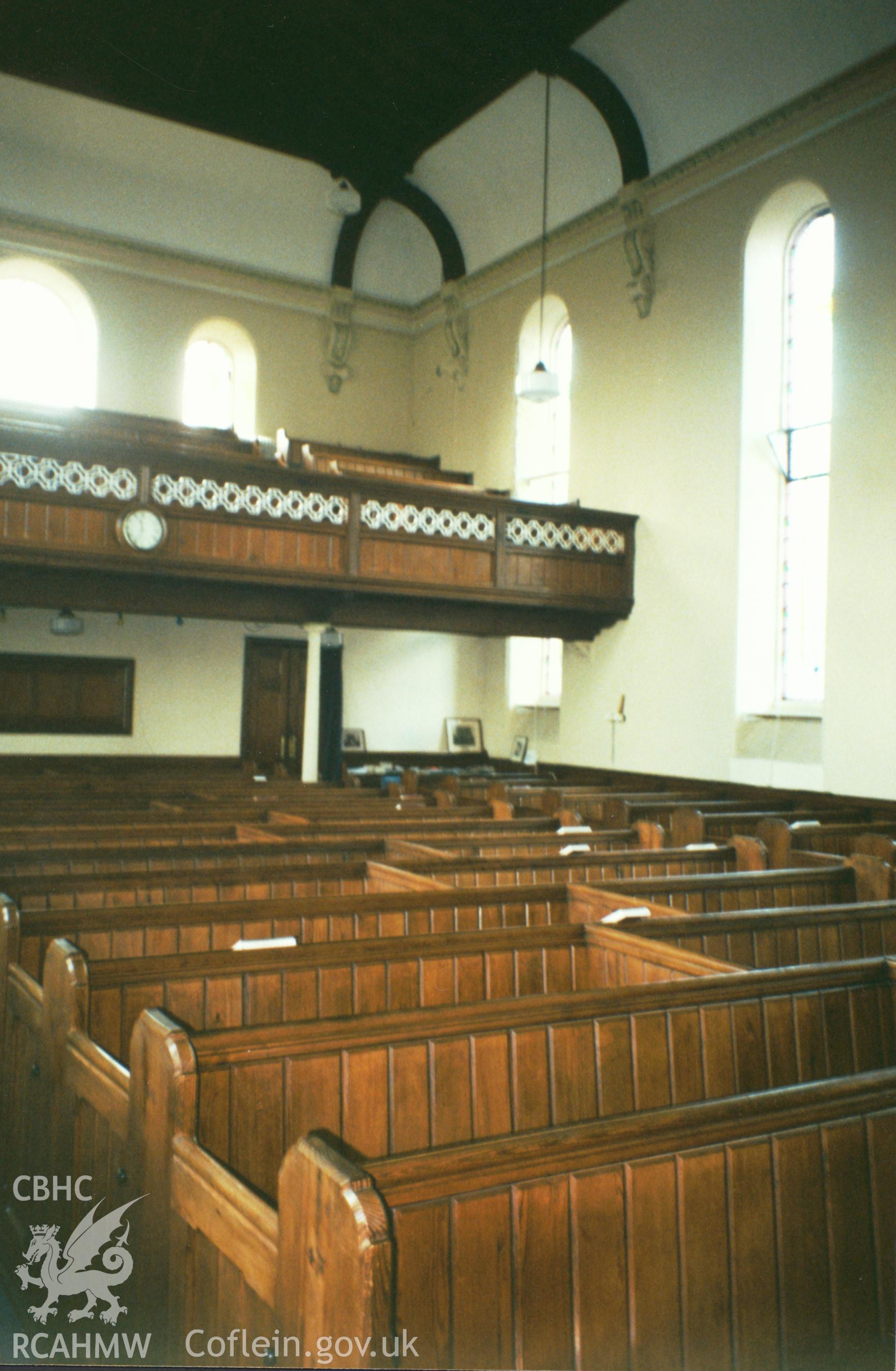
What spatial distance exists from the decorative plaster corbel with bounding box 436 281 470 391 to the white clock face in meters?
6.50

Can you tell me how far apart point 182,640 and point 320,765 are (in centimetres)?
272

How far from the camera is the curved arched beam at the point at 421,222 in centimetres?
1406

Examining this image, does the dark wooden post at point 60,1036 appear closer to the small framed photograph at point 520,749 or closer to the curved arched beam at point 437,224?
the small framed photograph at point 520,749

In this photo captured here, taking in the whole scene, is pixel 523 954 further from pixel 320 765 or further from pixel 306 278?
pixel 306 278

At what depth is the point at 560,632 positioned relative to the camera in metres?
12.0

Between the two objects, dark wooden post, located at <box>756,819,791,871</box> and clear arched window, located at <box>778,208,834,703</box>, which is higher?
clear arched window, located at <box>778,208,834,703</box>

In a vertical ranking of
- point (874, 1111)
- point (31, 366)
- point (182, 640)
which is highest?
point (31, 366)

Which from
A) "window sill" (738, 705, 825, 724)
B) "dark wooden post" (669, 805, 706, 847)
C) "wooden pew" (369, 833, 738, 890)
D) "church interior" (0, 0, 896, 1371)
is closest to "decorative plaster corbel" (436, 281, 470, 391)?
"church interior" (0, 0, 896, 1371)

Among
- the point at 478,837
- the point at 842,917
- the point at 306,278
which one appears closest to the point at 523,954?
the point at 842,917

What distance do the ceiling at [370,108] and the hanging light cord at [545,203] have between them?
0.34 ft

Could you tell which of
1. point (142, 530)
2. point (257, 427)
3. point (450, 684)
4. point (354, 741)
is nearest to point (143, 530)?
point (142, 530)

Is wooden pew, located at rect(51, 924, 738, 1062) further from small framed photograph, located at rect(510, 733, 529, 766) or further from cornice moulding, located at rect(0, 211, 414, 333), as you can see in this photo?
cornice moulding, located at rect(0, 211, 414, 333)

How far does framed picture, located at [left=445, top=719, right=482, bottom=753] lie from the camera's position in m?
14.5

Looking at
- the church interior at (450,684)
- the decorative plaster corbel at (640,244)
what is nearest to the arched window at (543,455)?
the church interior at (450,684)
